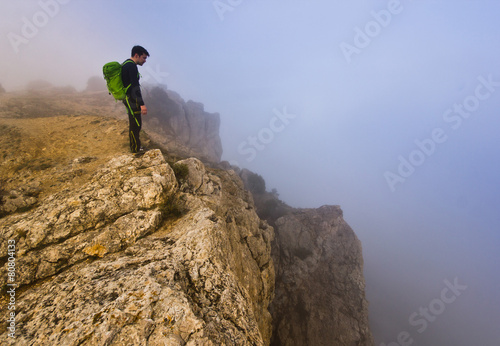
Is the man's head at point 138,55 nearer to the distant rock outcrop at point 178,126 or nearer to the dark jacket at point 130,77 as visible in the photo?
the dark jacket at point 130,77

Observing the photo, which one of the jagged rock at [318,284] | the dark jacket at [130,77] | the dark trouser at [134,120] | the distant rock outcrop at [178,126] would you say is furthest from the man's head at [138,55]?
the jagged rock at [318,284]

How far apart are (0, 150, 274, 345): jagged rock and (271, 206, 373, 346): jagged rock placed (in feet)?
82.7

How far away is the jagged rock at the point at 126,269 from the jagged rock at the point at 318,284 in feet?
82.7

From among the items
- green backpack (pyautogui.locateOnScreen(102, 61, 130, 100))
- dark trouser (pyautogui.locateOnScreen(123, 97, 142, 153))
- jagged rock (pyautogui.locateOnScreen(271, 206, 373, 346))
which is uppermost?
green backpack (pyautogui.locateOnScreen(102, 61, 130, 100))

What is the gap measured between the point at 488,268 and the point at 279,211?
252361 mm

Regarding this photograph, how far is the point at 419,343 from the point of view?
2291 inches

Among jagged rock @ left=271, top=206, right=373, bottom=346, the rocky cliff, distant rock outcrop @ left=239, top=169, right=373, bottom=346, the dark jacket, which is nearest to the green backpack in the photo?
the dark jacket

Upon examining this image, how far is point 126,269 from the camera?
17.6 ft

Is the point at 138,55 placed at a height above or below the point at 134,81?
above

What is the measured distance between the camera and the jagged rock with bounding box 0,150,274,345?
154 inches

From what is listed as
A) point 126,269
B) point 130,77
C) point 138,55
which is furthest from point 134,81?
point 126,269

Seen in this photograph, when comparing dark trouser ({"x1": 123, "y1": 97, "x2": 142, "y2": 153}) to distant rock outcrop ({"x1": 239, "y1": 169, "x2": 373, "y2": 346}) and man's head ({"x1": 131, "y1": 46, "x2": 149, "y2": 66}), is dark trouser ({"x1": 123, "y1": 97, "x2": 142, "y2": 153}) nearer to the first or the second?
man's head ({"x1": 131, "y1": 46, "x2": 149, "y2": 66})

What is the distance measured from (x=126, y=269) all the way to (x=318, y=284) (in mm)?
31693

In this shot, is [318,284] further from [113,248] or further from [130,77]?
[130,77]
